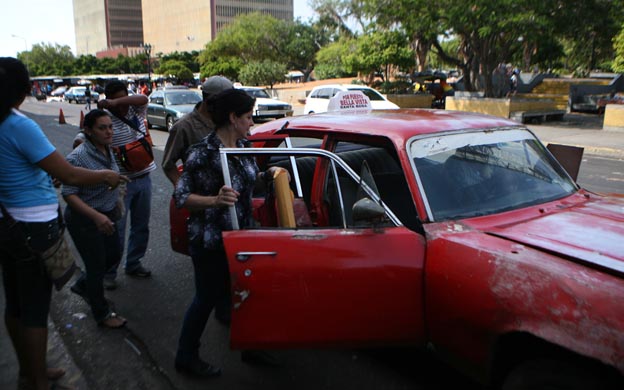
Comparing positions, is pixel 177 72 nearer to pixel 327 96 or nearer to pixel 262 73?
pixel 262 73

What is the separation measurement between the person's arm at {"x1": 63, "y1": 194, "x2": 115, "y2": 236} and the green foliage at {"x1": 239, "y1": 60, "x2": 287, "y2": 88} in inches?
1546

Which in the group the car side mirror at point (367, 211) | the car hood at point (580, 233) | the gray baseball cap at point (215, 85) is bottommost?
the car hood at point (580, 233)

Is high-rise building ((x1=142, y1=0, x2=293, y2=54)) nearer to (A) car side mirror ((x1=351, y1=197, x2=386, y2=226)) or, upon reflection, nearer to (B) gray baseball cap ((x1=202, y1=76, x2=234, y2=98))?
(B) gray baseball cap ((x1=202, y1=76, x2=234, y2=98))

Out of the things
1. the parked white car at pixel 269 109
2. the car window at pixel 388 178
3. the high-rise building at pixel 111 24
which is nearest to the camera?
the car window at pixel 388 178

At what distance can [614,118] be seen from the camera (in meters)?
15.9

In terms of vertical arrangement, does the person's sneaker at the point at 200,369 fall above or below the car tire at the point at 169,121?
below

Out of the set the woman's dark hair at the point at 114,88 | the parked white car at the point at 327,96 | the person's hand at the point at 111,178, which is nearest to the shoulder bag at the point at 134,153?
Result: the woman's dark hair at the point at 114,88

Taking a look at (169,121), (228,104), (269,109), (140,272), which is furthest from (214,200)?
(269,109)

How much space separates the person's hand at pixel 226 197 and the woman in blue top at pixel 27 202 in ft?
2.19

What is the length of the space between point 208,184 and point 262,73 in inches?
1572

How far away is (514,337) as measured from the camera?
2.21 m

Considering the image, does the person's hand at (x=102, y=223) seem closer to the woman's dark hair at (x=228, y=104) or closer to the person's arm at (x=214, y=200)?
the person's arm at (x=214, y=200)

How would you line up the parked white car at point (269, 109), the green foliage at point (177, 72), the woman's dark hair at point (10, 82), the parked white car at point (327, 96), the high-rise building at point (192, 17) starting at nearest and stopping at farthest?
the woman's dark hair at point (10, 82) → the parked white car at point (327, 96) → the parked white car at point (269, 109) → the green foliage at point (177, 72) → the high-rise building at point (192, 17)

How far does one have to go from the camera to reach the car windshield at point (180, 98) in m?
18.4
